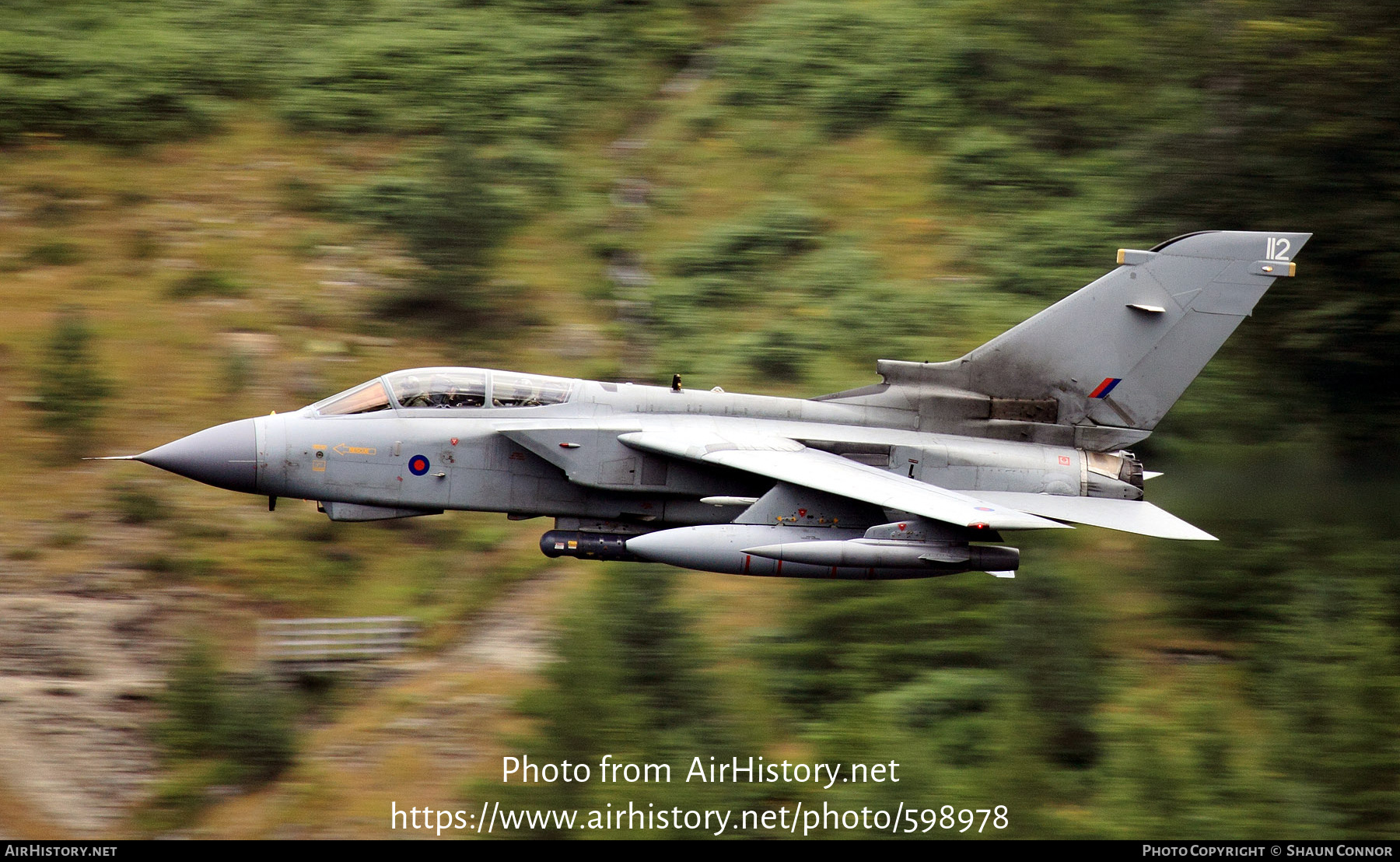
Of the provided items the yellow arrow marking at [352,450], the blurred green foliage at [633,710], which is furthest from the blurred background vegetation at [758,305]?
the yellow arrow marking at [352,450]

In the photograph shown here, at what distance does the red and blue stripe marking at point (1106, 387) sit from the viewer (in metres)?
13.8

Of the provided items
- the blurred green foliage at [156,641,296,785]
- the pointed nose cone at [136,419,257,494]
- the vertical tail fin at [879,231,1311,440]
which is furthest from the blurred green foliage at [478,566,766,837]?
the vertical tail fin at [879,231,1311,440]

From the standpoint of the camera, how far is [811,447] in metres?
13.2

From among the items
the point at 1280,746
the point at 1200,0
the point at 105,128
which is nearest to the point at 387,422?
the point at 1280,746

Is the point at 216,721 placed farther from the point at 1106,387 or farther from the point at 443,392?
the point at 1106,387

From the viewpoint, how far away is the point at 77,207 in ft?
70.3

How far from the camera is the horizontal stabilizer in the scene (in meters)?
12.7

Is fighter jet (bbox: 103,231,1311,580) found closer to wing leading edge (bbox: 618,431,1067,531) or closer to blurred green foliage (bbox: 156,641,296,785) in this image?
wing leading edge (bbox: 618,431,1067,531)

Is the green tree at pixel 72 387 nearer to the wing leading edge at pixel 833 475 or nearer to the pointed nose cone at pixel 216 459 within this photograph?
the pointed nose cone at pixel 216 459

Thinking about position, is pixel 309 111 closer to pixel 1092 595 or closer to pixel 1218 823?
pixel 1092 595

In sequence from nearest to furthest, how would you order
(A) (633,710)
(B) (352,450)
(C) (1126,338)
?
1. (A) (633,710)
2. (B) (352,450)
3. (C) (1126,338)

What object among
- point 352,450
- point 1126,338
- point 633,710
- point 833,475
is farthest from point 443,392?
point 1126,338

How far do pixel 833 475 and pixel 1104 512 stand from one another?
2.88m

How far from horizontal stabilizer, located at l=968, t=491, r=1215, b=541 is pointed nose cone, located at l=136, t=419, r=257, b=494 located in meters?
7.10
